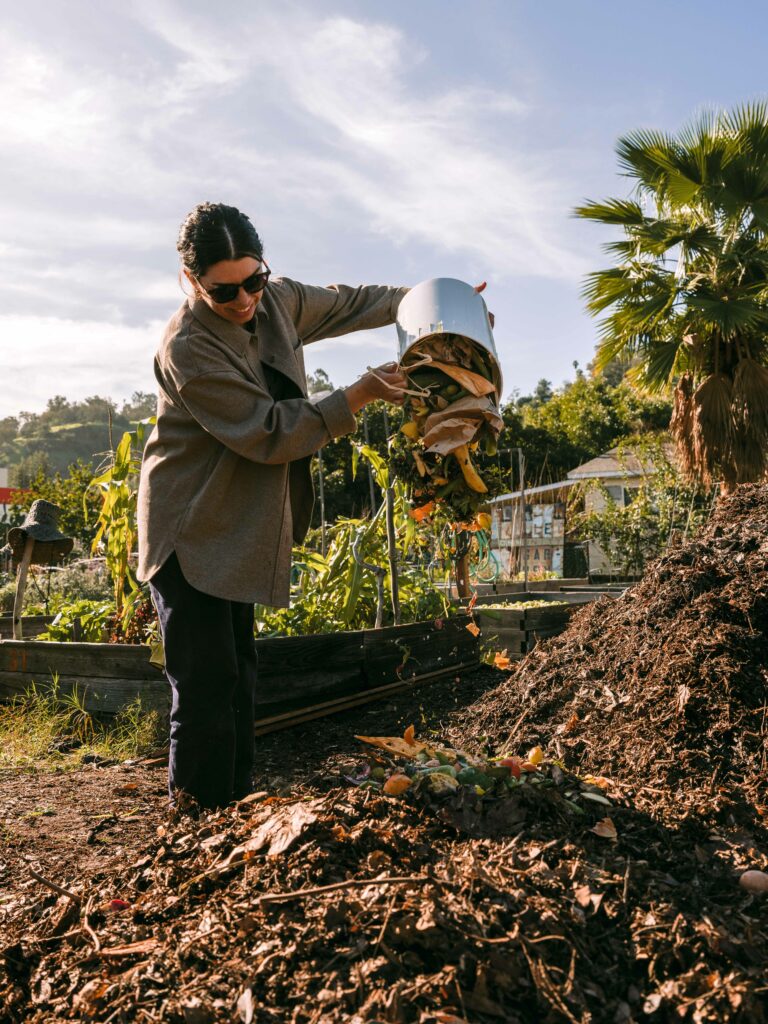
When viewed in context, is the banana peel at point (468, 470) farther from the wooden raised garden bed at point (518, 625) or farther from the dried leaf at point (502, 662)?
the wooden raised garden bed at point (518, 625)

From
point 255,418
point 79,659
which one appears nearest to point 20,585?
point 79,659

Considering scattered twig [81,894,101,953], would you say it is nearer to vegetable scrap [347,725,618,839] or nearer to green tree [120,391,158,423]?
vegetable scrap [347,725,618,839]

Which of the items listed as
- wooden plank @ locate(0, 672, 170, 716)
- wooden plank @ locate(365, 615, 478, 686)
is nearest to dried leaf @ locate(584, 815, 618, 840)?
wooden plank @ locate(0, 672, 170, 716)

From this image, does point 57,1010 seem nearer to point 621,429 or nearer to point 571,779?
point 571,779

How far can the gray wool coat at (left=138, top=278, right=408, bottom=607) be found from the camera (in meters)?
2.08

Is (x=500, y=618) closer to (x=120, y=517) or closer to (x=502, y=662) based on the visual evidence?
(x=502, y=662)

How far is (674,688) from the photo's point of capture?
8.08 ft

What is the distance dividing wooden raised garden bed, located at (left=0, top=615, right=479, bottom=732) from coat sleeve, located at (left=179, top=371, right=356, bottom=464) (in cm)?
160

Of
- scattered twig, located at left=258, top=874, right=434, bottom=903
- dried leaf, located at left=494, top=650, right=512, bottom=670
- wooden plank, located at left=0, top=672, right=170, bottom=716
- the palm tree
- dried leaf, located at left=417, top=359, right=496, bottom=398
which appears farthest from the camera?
the palm tree

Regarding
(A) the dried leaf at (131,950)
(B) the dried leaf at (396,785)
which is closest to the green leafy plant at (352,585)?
(B) the dried leaf at (396,785)

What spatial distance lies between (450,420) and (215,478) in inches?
26.8

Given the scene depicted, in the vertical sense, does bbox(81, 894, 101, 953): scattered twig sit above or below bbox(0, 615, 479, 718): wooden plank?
below

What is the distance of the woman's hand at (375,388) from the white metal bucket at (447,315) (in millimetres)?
186

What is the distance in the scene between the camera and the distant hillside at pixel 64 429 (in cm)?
9100
